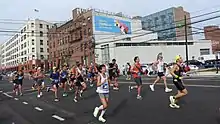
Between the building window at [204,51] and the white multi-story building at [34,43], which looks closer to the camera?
the building window at [204,51]

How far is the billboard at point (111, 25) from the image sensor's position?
55.5 m

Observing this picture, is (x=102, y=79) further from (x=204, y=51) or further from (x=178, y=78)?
(x=204, y=51)

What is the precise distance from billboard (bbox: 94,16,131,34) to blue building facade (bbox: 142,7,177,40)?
500cm

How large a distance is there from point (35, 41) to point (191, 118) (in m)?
84.9

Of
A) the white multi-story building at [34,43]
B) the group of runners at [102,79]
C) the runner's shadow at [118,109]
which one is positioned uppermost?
the white multi-story building at [34,43]

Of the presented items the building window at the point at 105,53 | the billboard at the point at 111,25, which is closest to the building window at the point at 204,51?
the billboard at the point at 111,25

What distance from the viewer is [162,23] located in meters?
52.9

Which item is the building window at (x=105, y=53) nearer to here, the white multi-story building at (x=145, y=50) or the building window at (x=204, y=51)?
the white multi-story building at (x=145, y=50)

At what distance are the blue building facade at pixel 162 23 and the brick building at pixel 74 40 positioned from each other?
11.9 m

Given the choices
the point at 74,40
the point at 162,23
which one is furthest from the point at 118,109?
the point at 74,40

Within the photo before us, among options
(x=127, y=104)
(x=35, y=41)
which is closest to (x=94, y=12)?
(x=35, y=41)

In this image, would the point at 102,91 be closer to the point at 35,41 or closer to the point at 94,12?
the point at 94,12

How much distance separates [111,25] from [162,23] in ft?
36.6

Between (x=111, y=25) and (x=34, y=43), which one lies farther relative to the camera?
(x=34, y=43)
